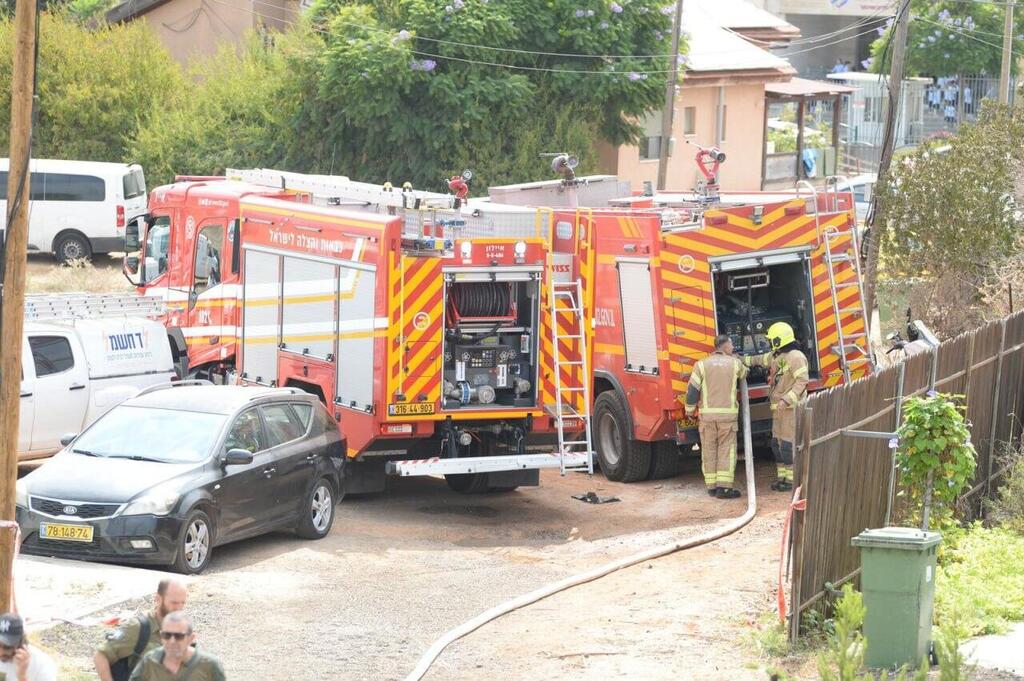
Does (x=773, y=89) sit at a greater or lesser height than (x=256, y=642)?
greater

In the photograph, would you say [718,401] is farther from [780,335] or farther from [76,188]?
[76,188]

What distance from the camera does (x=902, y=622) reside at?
9.54 meters

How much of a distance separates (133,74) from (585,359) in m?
23.0

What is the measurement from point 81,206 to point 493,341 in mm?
18076

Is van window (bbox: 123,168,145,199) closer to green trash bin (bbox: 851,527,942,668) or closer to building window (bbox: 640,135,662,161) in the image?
building window (bbox: 640,135,662,161)

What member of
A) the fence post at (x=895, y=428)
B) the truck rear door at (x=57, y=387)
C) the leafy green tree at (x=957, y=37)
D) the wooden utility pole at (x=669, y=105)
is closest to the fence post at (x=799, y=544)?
the fence post at (x=895, y=428)

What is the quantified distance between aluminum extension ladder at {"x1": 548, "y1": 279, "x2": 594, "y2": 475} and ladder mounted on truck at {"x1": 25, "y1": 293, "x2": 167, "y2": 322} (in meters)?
5.19

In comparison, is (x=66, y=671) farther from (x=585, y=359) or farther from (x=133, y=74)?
(x=133, y=74)

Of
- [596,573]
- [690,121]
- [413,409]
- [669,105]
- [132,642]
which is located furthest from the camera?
[690,121]

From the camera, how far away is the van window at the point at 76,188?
30.9m

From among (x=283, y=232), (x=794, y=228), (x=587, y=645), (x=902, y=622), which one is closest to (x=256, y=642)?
(x=587, y=645)

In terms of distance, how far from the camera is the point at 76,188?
31094 millimetres

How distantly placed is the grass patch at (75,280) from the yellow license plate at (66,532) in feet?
47.5

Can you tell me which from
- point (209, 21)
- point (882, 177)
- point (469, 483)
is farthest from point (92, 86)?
point (469, 483)
